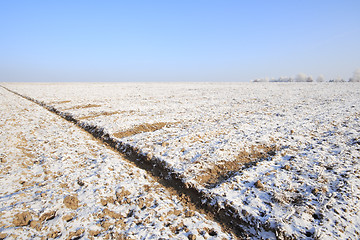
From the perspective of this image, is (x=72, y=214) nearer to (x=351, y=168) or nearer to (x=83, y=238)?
(x=83, y=238)

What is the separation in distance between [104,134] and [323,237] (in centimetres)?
825

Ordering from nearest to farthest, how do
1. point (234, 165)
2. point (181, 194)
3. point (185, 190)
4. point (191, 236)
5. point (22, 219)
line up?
point (191, 236) < point (22, 219) < point (181, 194) < point (185, 190) < point (234, 165)

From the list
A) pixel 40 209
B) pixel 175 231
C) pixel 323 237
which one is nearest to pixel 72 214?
pixel 40 209

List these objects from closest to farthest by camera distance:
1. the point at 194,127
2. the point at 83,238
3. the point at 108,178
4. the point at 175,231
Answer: the point at 83,238 < the point at 175,231 < the point at 108,178 < the point at 194,127

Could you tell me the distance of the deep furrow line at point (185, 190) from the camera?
3.64 metres

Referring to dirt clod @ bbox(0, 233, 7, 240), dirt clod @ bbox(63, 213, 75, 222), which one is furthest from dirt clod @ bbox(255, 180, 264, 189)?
dirt clod @ bbox(0, 233, 7, 240)

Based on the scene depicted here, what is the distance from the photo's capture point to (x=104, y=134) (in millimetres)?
8586

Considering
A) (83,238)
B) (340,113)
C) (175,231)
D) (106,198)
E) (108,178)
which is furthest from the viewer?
(340,113)

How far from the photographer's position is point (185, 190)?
185 inches

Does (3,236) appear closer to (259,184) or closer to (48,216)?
(48,216)

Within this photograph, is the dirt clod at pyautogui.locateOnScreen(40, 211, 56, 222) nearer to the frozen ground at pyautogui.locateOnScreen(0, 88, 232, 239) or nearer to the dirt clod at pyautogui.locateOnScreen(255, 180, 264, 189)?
the frozen ground at pyautogui.locateOnScreen(0, 88, 232, 239)

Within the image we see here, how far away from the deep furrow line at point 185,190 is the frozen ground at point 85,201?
9.2 inches

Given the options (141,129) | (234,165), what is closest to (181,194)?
(234,165)

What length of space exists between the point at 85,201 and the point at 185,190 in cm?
233
